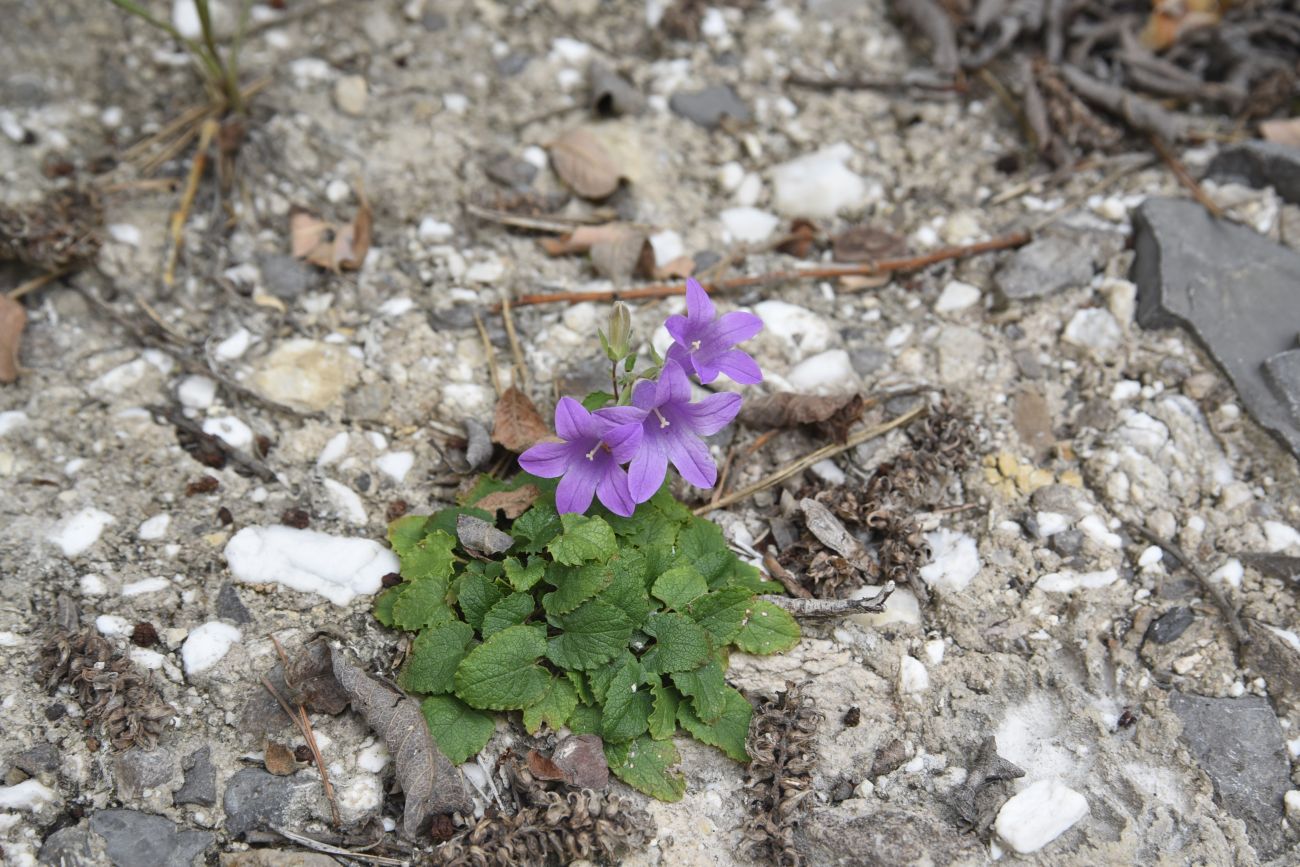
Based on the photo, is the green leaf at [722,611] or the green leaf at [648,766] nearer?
the green leaf at [648,766]

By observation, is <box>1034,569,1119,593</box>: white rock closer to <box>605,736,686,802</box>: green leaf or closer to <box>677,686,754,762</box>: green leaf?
<box>677,686,754,762</box>: green leaf

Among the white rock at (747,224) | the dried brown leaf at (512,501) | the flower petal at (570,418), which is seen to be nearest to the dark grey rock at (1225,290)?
the white rock at (747,224)

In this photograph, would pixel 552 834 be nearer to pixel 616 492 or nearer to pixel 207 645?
pixel 616 492

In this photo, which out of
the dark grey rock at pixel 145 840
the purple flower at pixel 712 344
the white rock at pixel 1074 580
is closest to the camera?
the dark grey rock at pixel 145 840

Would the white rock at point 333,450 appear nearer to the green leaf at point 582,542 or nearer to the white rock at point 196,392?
the white rock at point 196,392

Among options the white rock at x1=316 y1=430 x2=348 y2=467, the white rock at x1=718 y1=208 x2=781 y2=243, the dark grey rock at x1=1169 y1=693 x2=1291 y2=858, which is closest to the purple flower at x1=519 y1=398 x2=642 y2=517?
the white rock at x1=316 y1=430 x2=348 y2=467

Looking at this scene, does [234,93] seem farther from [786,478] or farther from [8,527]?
[786,478]
